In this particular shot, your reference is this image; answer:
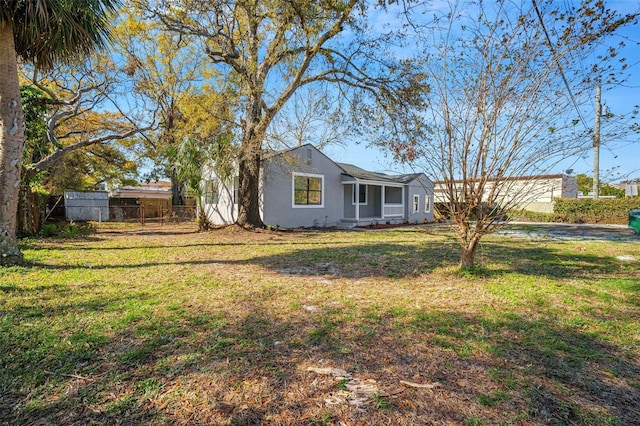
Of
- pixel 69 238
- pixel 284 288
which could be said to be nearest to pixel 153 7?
pixel 69 238

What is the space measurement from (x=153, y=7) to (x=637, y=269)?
12.8 meters

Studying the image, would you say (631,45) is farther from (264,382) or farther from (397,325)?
(264,382)

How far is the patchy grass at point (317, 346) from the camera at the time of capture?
226 centimetres

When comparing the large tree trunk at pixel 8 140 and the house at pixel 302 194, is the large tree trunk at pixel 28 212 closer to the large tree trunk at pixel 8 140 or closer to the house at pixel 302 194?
the large tree trunk at pixel 8 140

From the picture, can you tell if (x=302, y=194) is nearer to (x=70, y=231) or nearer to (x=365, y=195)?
(x=365, y=195)

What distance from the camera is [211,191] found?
17.3 meters

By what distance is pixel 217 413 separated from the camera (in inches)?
87.0

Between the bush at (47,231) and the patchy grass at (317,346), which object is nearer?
the patchy grass at (317,346)

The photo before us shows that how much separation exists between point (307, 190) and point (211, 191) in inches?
202

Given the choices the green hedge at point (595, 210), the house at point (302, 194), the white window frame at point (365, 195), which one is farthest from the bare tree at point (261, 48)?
the green hedge at point (595, 210)

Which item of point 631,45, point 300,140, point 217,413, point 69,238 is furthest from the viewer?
point 300,140

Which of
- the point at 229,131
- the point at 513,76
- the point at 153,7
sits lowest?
the point at 513,76

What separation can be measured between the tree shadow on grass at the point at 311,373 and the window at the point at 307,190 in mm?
12153

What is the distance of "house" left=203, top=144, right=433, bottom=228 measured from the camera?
583 inches
